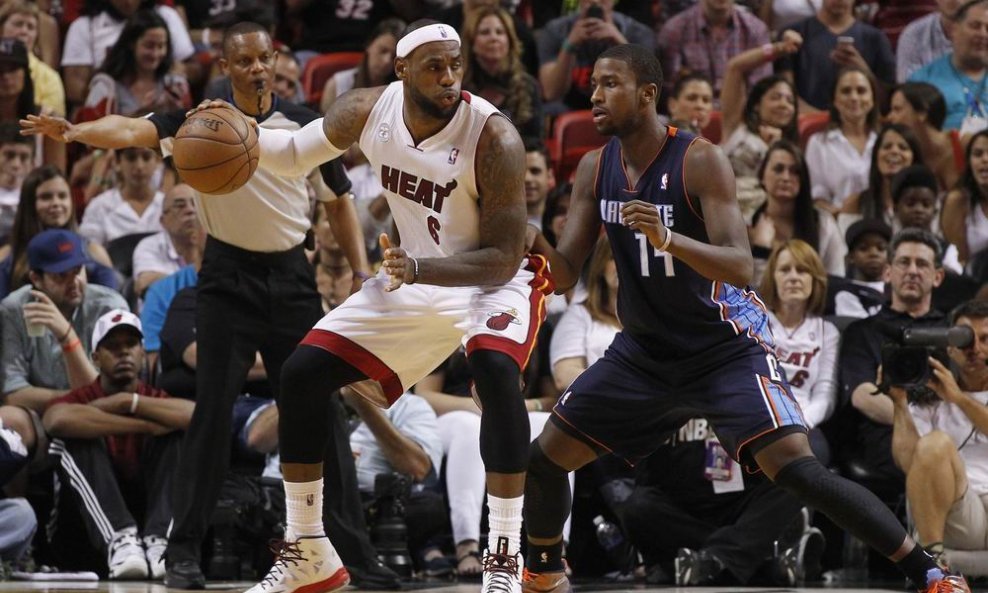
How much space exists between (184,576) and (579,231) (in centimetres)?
247

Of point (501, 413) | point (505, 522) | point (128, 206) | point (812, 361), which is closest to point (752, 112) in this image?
point (812, 361)

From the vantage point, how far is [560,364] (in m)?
8.57

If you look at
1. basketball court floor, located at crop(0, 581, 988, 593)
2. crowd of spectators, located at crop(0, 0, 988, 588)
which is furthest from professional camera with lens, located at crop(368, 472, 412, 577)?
basketball court floor, located at crop(0, 581, 988, 593)

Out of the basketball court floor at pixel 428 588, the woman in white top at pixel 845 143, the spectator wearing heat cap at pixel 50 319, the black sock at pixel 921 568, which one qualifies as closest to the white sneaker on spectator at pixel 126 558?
the basketball court floor at pixel 428 588

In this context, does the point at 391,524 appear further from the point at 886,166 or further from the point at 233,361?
the point at 886,166

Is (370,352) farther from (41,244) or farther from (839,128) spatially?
(839,128)

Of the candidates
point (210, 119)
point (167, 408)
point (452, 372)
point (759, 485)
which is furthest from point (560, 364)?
point (210, 119)

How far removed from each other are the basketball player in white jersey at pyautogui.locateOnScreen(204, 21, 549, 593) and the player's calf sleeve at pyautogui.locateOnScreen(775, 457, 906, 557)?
1008mm

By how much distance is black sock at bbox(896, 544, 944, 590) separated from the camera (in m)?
5.56

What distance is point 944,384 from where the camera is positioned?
296 inches

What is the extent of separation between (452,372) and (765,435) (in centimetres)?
354

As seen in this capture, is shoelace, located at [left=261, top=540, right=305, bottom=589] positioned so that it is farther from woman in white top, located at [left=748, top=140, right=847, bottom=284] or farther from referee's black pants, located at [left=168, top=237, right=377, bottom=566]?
woman in white top, located at [left=748, top=140, right=847, bottom=284]

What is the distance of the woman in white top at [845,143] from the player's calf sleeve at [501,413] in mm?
5749

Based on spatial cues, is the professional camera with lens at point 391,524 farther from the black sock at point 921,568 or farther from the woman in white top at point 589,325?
the black sock at point 921,568
